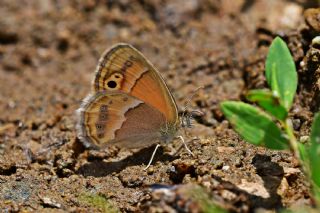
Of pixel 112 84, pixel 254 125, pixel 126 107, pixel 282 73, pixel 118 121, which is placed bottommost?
pixel 118 121

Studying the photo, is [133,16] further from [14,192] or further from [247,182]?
[247,182]

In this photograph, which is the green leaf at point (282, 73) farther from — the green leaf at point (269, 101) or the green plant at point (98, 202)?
the green plant at point (98, 202)

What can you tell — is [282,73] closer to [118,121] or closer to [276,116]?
[276,116]

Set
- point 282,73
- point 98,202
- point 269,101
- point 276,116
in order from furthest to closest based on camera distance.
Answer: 1. point 98,202
2. point 282,73
3. point 276,116
4. point 269,101

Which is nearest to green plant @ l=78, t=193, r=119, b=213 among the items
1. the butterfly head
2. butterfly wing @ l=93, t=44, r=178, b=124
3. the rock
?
butterfly wing @ l=93, t=44, r=178, b=124

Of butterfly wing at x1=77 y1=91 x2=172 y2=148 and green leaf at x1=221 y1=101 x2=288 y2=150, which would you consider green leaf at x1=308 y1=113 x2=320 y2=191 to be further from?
butterfly wing at x1=77 y1=91 x2=172 y2=148

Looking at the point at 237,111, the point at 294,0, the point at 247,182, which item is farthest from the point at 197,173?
the point at 294,0

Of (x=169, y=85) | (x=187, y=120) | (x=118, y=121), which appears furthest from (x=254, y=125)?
(x=169, y=85)
